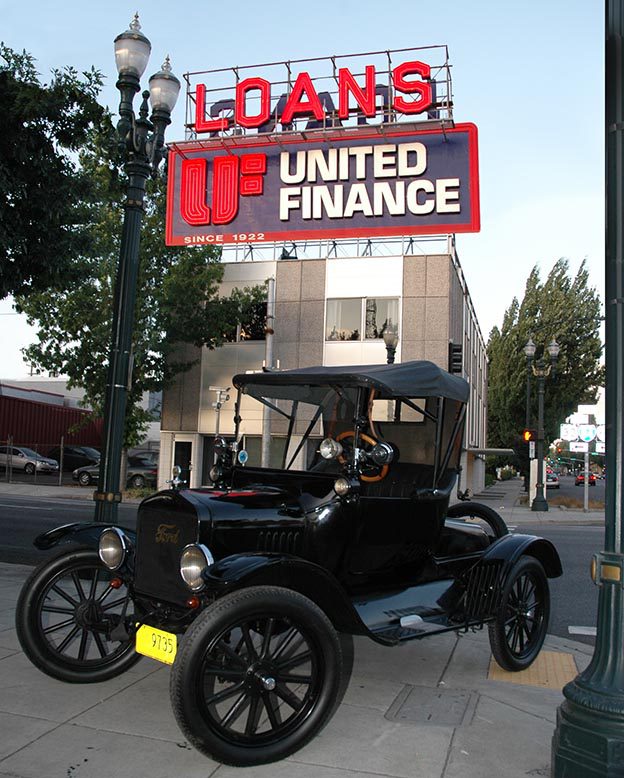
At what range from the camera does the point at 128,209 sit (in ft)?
25.7

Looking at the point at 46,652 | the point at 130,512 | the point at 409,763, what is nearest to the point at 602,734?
the point at 409,763

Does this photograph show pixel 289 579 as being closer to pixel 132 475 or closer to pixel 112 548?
pixel 112 548

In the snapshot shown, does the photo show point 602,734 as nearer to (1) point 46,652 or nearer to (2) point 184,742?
(2) point 184,742

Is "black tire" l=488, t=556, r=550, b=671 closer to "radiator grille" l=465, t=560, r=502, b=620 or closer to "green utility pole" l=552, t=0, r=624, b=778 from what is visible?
"radiator grille" l=465, t=560, r=502, b=620

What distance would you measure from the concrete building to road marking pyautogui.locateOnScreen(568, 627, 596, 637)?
17.5 metres

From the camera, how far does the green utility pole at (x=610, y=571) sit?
10.8 feet

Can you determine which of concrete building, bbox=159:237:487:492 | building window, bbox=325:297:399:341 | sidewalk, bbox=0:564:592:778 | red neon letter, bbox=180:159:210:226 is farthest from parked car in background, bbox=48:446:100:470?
sidewalk, bbox=0:564:592:778

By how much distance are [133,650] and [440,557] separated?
2.42m

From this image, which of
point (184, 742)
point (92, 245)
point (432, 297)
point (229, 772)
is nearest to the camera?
point (229, 772)

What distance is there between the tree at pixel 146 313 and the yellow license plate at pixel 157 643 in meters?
19.5

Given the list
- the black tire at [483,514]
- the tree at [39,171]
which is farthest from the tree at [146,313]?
the black tire at [483,514]

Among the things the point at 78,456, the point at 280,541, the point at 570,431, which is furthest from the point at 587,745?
the point at 78,456

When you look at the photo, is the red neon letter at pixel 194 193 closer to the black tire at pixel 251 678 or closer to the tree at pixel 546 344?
the black tire at pixel 251 678

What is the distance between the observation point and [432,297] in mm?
25891
